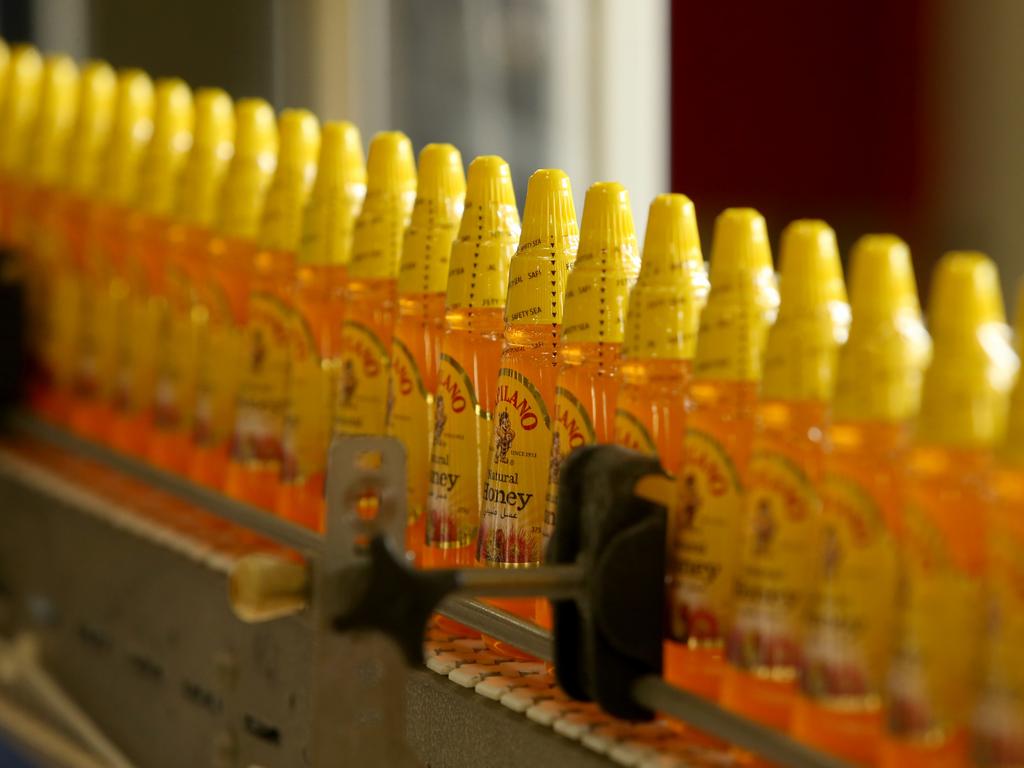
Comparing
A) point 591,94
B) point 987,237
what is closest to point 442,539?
point 591,94

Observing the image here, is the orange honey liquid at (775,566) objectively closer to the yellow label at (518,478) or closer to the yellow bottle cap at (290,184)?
the yellow label at (518,478)

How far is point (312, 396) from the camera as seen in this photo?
138cm

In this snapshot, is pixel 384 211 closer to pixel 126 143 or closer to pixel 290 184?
pixel 290 184

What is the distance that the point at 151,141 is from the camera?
1.79m

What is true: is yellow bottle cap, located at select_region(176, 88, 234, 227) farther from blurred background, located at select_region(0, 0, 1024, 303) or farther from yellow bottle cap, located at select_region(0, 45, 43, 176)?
blurred background, located at select_region(0, 0, 1024, 303)

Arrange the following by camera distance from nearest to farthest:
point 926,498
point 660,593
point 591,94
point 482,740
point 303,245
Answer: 1. point 926,498
2. point 660,593
3. point 482,740
4. point 303,245
5. point 591,94

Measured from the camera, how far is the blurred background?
4266mm

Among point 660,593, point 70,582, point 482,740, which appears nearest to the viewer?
point 660,593

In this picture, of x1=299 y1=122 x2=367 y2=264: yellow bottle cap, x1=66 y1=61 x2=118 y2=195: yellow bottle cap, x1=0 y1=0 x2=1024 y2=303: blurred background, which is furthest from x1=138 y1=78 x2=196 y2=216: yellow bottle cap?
x1=0 y1=0 x2=1024 y2=303: blurred background

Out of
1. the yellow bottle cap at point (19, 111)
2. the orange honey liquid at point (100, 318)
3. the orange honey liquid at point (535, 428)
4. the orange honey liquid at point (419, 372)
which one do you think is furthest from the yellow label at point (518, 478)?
the yellow bottle cap at point (19, 111)

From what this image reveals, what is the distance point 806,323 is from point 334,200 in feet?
1.98

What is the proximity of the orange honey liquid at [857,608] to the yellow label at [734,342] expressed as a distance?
0.40 feet

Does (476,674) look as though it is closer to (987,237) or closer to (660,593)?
(660,593)

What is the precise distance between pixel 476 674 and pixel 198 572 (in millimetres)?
441
